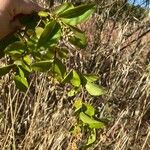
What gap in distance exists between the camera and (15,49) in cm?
76

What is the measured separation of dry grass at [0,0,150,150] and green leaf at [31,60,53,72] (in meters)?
0.56

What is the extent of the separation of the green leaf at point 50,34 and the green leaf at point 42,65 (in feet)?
0.10

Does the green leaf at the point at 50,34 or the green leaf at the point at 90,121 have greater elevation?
the green leaf at the point at 50,34

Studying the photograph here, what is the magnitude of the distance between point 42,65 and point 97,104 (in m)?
1.14

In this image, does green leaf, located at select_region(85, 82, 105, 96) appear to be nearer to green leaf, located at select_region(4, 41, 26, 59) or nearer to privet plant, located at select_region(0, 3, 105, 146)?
privet plant, located at select_region(0, 3, 105, 146)

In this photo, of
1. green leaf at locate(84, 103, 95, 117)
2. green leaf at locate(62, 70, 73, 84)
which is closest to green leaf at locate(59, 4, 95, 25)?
green leaf at locate(62, 70, 73, 84)

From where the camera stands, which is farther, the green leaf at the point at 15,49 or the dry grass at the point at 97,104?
the dry grass at the point at 97,104

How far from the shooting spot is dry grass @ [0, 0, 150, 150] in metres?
1.54

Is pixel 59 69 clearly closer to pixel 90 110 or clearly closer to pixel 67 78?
pixel 67 78

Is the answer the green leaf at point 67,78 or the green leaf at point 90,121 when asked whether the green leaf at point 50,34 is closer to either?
the green leaf at point 67,78

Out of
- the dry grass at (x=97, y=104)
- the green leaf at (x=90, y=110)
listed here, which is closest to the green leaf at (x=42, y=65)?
the green leaf at (x=90, y=110)

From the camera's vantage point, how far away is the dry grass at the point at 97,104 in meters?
1.54

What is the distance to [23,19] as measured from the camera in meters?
0.75

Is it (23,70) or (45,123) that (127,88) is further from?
(23,70)
